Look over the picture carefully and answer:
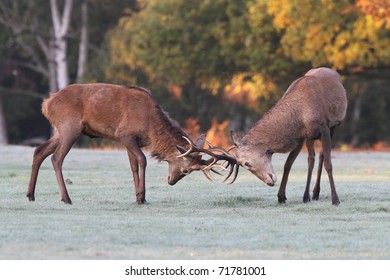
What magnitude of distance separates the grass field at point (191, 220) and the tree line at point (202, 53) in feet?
65.1

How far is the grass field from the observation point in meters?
12.5

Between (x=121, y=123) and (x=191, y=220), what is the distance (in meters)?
2.83

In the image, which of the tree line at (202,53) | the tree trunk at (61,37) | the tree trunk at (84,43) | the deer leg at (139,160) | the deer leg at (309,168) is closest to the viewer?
the deer leg at (139,160)

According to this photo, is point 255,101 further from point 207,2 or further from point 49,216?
point 49,216

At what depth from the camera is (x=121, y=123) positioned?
17.4 metres

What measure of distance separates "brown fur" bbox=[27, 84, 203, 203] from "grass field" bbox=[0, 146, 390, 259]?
609 mm

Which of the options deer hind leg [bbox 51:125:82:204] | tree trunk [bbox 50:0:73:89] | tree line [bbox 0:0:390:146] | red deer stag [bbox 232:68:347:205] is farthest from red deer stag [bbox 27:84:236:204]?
tree trunk [bbox 50:0:73:89]

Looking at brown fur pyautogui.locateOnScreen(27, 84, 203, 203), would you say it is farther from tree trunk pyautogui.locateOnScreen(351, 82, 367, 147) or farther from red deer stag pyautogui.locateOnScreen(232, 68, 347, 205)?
tree trunk pyautogui.locateOnScreen(351, 82, 367, 147)

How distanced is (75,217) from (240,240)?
2.75 metres

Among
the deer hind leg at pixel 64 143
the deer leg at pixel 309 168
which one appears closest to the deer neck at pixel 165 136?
the deer hind leg at pixel 64 143

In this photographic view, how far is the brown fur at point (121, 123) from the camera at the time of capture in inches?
684

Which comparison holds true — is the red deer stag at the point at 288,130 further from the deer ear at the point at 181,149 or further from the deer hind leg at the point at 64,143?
the deer hind leg at the point at 64,143

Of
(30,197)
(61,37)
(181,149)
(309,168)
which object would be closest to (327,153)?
(309,168)
